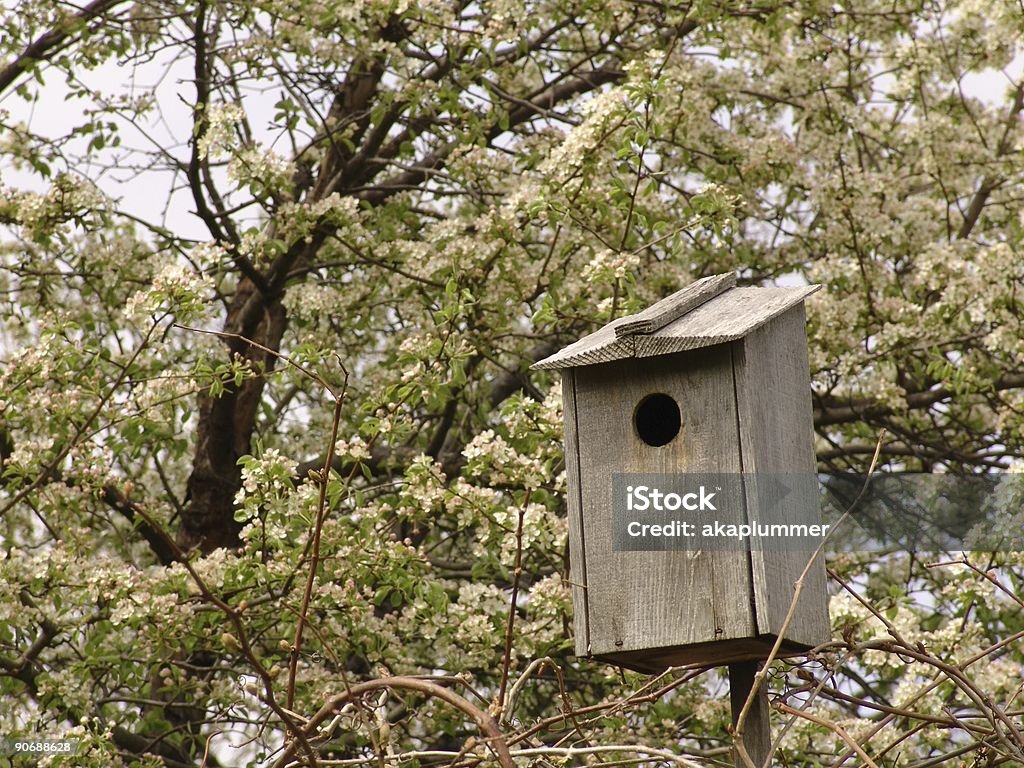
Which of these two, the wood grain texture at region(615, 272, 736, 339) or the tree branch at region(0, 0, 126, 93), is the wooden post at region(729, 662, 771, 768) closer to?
the wood grain texture at region(615, 272, 736, 339)

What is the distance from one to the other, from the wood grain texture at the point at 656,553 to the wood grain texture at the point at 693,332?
6 centimetres

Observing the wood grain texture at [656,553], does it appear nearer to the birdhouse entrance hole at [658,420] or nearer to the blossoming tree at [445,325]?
the birdhouse entrance hole at [658,420]

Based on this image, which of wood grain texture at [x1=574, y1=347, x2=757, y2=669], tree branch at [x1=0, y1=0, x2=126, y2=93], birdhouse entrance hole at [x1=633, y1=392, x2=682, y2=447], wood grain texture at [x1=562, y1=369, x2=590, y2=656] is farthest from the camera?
tree branch at [x1=0, y1=0, x2=126, y2=93]

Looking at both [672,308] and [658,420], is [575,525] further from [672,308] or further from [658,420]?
[672,308]

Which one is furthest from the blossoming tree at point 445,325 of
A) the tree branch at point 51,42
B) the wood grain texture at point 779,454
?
the wood grain texture at point 779,454

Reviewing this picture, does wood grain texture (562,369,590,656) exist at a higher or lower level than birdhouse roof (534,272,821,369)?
lower

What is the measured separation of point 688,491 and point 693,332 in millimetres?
331

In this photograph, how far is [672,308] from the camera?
123 inches

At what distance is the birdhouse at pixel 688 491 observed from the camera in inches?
114

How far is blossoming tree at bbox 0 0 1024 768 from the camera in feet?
16.9

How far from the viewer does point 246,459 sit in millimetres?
4828

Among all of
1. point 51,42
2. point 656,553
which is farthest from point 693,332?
point 51,42

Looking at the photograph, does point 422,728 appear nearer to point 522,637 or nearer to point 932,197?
point 522,637

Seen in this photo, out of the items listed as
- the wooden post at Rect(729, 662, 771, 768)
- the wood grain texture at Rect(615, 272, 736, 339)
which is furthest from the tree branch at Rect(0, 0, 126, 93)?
the wooden post at Rect(729, 662, 771, 768)
